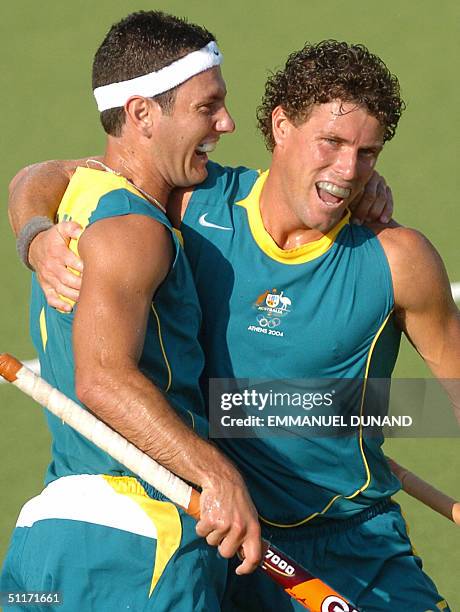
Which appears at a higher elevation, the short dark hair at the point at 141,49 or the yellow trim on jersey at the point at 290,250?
the short dark hair at the point at 141,49

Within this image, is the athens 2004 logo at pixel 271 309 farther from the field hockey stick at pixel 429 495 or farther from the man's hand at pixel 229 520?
the field hockey stick at pixel 429 495

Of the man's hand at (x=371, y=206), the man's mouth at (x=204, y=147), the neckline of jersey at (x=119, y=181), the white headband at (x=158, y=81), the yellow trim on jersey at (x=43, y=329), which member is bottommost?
the yellow trim on jersey at (x=43, y=329)

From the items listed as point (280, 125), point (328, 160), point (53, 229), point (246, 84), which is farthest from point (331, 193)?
point (246, 84)

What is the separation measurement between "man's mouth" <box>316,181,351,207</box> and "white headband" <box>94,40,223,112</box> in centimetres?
69

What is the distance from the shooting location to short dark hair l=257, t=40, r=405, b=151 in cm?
571

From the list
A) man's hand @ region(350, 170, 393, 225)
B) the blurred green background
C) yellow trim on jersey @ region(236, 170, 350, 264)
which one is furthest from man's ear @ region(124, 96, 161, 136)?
the blurred green background

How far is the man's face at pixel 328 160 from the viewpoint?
5.70 metres

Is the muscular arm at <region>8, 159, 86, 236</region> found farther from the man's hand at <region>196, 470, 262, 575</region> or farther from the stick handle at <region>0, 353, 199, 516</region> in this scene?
the man's hand at <region>196, 470, 262, 575</region>

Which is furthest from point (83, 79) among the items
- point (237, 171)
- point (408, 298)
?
point (408, 298)

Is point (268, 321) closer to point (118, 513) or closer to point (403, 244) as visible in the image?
point (403, 244)

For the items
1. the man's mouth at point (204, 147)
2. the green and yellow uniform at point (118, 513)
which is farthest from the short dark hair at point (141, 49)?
the green and yellow uniform at point (118, 513)

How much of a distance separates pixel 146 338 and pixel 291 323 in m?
0.74

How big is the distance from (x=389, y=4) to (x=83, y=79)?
112 inches

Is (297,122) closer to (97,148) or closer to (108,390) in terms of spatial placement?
(108,390)
